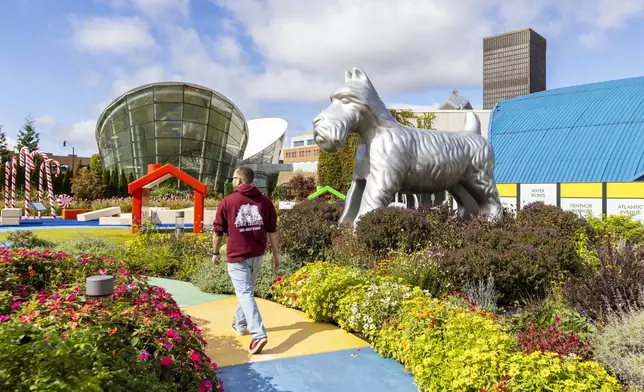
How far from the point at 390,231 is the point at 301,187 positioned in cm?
2653

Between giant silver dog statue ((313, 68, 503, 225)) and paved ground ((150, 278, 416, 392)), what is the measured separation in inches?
144

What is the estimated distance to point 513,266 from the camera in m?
5.95

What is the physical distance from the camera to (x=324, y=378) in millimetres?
3945

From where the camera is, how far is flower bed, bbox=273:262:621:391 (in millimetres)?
3203

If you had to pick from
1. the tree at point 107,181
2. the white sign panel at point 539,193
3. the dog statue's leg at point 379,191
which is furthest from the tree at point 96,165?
the dog statue's leg at point 379,191

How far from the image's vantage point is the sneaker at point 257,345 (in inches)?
173

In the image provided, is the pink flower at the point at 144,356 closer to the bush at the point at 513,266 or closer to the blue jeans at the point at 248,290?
the blue jeans at the point at 248,290

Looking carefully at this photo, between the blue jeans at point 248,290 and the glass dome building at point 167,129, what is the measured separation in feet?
98.1

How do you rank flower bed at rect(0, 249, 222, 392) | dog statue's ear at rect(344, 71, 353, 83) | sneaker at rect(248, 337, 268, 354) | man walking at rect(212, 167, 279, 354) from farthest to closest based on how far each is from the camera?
dog statue's ear at rect(344, 71, 353, 83) < man walking at rect(212, 167, 279, 354) < sneaker at rect(248, 337, 268, 354) < flower bed at rect(0, 249, 222, 392)

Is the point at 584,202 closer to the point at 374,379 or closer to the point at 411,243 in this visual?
the point at 411,243

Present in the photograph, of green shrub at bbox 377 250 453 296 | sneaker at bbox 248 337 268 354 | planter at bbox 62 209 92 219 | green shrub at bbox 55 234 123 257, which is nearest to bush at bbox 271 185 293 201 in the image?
planter at bbox 62 209 92 219

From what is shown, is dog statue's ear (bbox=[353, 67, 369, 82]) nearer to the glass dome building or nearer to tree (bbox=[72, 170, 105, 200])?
tree (bbox=[72, 170, 105, 200])

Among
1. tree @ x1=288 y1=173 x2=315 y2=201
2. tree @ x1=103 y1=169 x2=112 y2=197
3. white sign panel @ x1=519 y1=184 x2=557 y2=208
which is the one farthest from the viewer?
tree @ x1=288 y1=173 x2=315 y2=201

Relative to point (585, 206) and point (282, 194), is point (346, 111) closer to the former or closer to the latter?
point (585, 206)
